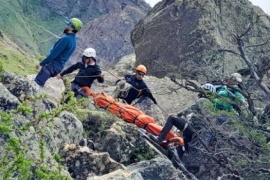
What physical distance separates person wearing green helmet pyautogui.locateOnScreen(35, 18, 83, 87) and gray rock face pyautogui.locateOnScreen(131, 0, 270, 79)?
6.22 meters

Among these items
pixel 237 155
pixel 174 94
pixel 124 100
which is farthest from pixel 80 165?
pixel 174 94

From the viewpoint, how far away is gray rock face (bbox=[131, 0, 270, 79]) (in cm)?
1694

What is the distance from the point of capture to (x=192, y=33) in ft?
57.9

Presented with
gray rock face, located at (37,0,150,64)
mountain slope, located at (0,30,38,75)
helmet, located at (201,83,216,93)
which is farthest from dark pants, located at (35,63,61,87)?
Answer: gray rock face, located at (37,0,150,64)

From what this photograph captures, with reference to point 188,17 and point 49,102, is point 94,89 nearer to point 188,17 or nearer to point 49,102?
point 188,17

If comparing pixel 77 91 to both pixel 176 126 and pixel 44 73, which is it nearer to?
pixel 44 73

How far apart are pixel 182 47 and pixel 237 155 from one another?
806cm

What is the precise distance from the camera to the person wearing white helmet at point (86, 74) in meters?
11.1

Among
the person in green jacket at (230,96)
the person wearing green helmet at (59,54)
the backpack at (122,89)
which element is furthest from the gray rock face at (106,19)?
the person wearing green helmet at (59,54)

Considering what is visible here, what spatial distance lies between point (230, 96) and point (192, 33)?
284 inches

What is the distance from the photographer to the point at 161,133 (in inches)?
385

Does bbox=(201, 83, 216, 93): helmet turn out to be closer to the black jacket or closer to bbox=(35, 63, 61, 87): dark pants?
the black jacket

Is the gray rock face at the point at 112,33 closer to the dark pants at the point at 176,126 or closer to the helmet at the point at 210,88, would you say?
the helmet at the point at 210,88

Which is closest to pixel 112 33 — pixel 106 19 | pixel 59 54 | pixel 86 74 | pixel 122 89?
pixel 106 19
